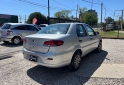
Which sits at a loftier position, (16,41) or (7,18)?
(7,18)

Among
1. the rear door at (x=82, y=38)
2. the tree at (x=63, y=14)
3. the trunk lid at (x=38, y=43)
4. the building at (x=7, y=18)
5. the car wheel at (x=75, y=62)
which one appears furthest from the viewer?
the tree at (x=63, y=14)

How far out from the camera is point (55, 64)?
3.58 meters

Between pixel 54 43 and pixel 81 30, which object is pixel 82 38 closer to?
pixel 81 30

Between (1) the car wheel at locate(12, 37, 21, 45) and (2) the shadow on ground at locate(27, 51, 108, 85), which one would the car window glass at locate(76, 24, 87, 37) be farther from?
(1) the car wheel at locate(12, 37, 21, 45)

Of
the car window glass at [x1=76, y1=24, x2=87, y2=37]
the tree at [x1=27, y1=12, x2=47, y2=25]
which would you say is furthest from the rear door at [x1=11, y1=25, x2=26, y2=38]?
the tree at [x1=27, y1=12, x2=47, y2=25]

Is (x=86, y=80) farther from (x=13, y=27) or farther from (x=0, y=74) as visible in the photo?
(x=13, y=27)

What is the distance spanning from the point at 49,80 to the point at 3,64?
7.64 feet

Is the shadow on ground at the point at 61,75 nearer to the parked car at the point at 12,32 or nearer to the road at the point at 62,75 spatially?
the road at the point at 62,75

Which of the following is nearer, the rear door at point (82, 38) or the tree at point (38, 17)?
the rear door at point (82, 38)

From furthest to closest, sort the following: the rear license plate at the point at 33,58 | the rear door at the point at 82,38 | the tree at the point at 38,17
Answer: the tree at the point at 38,17 < the rear door at the point at 82,38 < the rear license plate at the point at 33,58

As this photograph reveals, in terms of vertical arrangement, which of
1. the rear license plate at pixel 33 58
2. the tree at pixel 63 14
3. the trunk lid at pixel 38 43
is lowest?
the rear license plate at pixel 33 58

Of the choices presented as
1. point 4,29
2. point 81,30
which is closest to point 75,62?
point 81,30

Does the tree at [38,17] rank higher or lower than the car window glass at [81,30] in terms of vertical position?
higher

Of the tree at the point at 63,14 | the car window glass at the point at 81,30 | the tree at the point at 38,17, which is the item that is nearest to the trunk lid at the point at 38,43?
the car window glass at the point at 81,30
